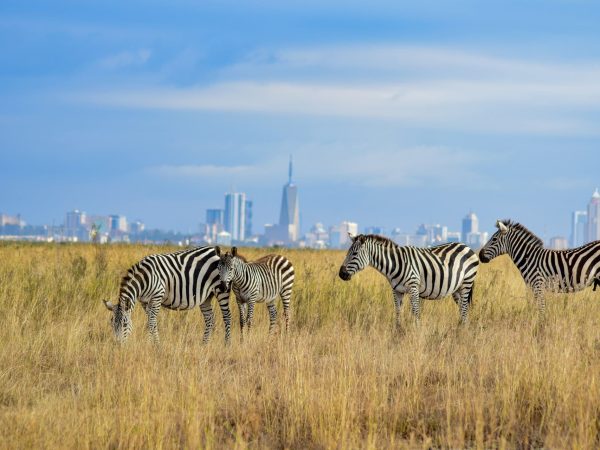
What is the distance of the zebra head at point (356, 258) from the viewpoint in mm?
12891

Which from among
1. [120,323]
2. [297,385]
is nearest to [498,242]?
[120,323]

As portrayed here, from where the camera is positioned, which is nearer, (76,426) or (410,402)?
(76,426)

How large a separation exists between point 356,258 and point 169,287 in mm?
2904

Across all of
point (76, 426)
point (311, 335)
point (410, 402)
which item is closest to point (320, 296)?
point (311, 335)

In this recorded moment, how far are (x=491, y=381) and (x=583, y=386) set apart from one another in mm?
1119

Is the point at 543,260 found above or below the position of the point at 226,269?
above

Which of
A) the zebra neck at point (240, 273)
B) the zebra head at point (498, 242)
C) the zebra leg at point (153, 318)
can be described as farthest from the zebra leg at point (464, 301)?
the zebra leg at point (153, 318)

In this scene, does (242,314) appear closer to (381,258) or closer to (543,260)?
(381,258)

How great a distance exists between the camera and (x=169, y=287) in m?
11.8

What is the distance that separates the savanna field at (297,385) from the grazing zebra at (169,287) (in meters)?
0.40

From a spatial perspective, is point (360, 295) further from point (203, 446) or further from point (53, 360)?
point (203, 446)

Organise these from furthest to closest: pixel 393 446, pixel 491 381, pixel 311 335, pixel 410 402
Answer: pixel 311 335
pixel 491 381
pixel 410 402
pixel 393 446

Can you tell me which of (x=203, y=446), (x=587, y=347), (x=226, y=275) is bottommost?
(x=203, y=446)

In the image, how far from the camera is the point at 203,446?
23.8 ft
